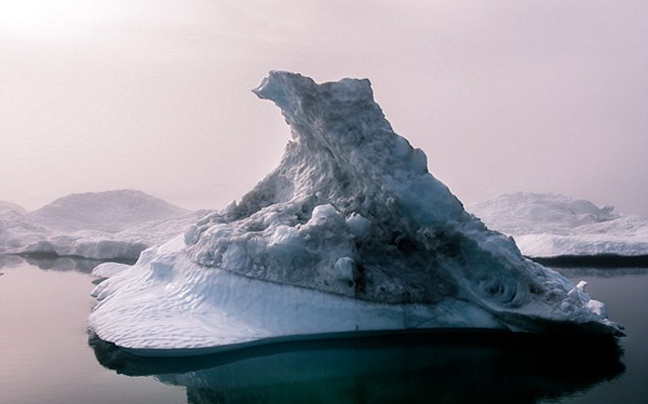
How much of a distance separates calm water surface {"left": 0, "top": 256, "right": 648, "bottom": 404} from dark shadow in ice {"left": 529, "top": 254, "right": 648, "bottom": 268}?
10533mm

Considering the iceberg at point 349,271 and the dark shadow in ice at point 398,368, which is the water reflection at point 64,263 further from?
the dark shadow in ice at point 398,368

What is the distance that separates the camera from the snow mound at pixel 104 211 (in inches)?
1591

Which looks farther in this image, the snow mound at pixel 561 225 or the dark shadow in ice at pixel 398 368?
the snow mound at pixel 561 225

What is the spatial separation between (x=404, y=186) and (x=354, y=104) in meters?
2.26

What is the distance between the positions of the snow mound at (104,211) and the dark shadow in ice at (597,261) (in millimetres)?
28365

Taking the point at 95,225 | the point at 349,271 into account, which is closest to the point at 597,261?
the point at 349,271

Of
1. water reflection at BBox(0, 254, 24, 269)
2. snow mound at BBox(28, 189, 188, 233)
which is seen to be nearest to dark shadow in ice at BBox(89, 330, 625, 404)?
water reflection at BBox(0, 254, 24, 269)

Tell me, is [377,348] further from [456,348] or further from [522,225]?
[522,225]

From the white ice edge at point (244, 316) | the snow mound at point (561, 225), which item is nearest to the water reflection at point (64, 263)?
the white ice edge at point (244, 316)

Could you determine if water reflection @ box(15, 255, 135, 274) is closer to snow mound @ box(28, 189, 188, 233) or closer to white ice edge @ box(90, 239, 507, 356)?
snow mound @ box(28, 189, 188, 233)

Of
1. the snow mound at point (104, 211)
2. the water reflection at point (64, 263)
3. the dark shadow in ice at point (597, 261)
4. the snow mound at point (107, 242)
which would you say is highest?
the snow mound at point (104, 211)

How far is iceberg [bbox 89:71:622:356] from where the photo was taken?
10852mm

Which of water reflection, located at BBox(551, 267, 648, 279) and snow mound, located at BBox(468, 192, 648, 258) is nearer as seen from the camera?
water reflection, located at BBox(551, 267, 648, 279)

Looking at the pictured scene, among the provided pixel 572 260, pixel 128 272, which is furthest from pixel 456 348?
pixel 572 260
